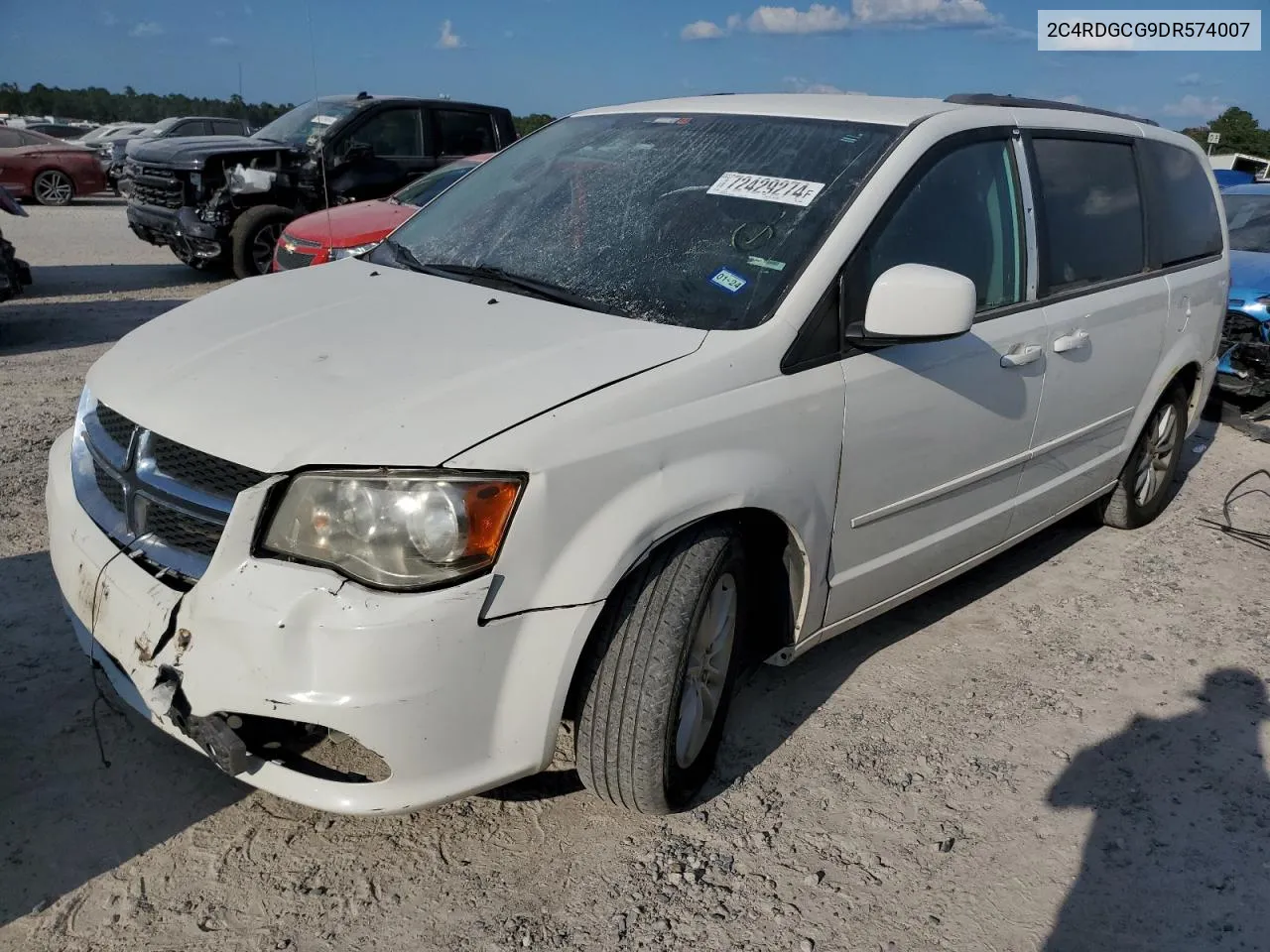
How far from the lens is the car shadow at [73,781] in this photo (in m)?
2.46

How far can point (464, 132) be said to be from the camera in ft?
38.3

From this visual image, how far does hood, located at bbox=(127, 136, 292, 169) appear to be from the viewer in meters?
10.3

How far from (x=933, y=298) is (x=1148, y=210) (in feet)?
7.20

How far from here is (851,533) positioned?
3.00 m

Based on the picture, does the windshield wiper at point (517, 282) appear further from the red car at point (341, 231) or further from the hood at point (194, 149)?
the hood at point (194, 149)

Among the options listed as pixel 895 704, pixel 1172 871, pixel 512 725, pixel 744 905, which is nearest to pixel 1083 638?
pixel 895 704

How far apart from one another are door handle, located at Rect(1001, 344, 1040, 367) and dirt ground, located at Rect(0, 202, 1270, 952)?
1.06 meters

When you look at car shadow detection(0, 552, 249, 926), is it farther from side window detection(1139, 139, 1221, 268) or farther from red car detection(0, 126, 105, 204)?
red car detection(0, 126, 105, 204)

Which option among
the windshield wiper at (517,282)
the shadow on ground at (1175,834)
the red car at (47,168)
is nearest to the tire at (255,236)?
the windshield wiper at (517,282)

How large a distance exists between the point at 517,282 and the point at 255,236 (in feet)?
27.1

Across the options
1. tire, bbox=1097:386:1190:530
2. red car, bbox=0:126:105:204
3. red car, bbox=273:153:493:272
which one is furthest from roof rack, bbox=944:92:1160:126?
red car, bbox=0:126:105:204

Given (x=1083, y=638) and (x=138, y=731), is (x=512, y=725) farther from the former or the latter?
(x=1083, y=638)

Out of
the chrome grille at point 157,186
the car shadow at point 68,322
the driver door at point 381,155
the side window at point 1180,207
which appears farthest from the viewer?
the driver door at point 381,155

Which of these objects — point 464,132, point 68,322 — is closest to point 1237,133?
point 464,132
